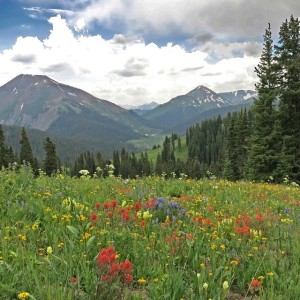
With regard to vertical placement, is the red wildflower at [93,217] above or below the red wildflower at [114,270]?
above

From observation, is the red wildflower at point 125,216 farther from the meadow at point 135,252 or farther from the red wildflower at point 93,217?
the red wildflower at point 93,217

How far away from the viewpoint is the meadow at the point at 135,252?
11.6ft

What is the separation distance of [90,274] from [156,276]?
0.80 meters

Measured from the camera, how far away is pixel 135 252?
14.9 ft

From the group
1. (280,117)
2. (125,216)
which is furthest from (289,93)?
(125,216)

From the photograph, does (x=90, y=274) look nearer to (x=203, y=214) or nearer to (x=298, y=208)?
(x=203, y=214)

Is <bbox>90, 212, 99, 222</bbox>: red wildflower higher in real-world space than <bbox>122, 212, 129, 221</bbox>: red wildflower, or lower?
higher

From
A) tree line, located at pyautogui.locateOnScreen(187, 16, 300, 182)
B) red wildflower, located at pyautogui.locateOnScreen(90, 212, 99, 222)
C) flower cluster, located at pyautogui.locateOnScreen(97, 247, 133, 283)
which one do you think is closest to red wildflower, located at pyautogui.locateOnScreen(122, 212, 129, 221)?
red wildflower, located at pyautogui.locateOnScreen(90, 212, 99, 222)

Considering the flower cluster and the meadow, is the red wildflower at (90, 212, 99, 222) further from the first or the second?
the flower cluster

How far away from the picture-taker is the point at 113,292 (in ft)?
11.4

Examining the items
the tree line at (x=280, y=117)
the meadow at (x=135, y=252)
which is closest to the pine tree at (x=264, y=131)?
the tree line at (x=280, y=117)

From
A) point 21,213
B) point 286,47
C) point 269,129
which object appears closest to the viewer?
point 21,213

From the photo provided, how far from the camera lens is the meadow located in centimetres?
354

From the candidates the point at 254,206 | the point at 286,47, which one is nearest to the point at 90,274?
the point at 254,206
